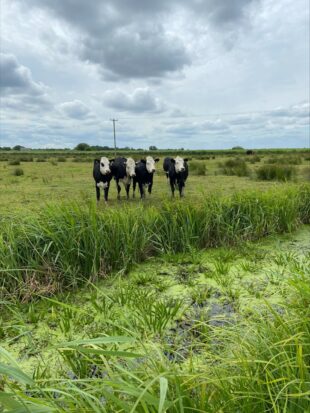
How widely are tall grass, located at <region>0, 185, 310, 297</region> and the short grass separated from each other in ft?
0.79

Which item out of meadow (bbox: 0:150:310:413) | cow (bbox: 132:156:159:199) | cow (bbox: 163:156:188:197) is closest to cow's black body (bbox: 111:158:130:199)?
cow (bbox: 132:156:159:199)

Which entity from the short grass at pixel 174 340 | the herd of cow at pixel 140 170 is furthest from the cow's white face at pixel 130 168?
the short grass at pixel 174 340

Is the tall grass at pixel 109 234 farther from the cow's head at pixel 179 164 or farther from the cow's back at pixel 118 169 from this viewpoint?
the cow's back at pixel 118 169

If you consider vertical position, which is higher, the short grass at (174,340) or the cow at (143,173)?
the cow at (143,173)

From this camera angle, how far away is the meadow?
5.14 feet

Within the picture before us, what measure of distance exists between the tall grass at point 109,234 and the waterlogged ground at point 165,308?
9.6 inches

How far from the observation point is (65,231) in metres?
4.04

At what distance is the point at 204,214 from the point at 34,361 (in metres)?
3.47

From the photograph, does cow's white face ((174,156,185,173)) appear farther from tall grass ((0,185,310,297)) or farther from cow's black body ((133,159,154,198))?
tall grass ((0,185,310,297))

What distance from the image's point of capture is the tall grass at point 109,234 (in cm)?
370


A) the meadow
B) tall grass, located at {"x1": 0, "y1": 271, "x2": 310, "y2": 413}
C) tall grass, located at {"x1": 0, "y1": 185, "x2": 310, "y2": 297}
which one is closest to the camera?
tall grass, located at {"x1": 0, "y1": 271, "x2": 310, "y2": 413}

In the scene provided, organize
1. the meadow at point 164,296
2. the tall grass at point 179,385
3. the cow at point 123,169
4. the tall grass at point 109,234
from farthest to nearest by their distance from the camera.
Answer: the cow at point 123,169 < the tall grass at point 109,234 < the meadow at point 164,296 < the tall grass at point 179,385

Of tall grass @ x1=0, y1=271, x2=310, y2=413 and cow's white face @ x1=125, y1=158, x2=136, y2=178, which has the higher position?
cow's white face @ x1=125, y1=158, x2=136, y2=178

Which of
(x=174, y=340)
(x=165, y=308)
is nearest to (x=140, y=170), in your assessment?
(x=165, y=308)
